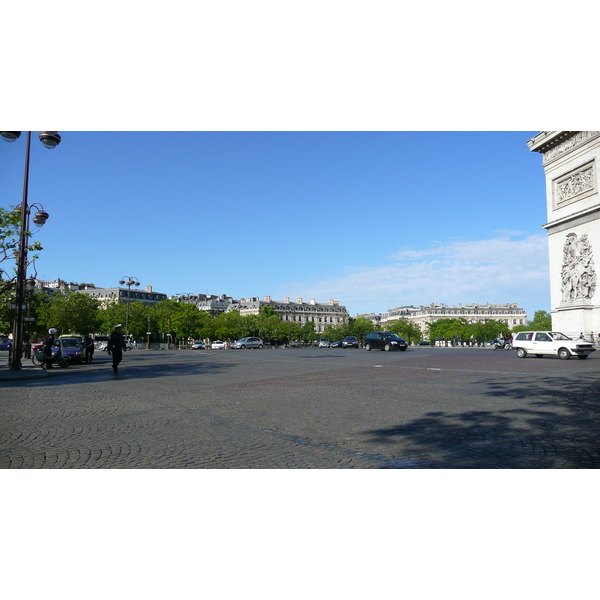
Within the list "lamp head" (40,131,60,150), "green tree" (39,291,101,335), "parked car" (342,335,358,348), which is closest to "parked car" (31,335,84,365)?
"lamp head" (40,131,60,150)

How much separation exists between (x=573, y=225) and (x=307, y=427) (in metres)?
32.7

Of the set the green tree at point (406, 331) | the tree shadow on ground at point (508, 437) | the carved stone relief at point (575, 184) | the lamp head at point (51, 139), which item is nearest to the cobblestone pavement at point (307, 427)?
the tree shadow on ground at point (508, 437)

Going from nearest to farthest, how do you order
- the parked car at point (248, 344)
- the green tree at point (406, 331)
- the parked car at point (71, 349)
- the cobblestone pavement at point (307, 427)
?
the cobblestone pavement at point (307, 427) → the parked car at point (71, 349) → the parked car at point (248, 344) → the green tree at point (406, 331)

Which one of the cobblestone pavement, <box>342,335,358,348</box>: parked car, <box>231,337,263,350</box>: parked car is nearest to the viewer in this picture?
the cobblestone pavement

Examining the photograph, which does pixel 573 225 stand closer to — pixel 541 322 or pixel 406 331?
pixel 541 322

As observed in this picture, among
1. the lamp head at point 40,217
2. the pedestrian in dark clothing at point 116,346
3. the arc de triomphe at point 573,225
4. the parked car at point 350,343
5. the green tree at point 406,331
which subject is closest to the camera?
the pedestrian in dark clothing at point 116,346

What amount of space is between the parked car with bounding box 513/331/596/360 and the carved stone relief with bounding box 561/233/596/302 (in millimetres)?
7864

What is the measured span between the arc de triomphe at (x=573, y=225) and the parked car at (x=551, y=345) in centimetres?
728

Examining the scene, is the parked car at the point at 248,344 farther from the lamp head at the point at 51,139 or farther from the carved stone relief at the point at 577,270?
the lamp head at the point at 51,139

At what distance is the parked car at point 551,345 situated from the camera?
22828 millimetres

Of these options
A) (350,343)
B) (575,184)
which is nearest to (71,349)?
(575,184)

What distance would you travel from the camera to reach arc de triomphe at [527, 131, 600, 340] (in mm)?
31422

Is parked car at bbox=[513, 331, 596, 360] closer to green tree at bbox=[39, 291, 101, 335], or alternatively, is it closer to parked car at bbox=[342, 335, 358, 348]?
parked car at bbox=[342, 335, 358, 348]

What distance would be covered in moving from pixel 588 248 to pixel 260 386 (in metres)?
27.7
